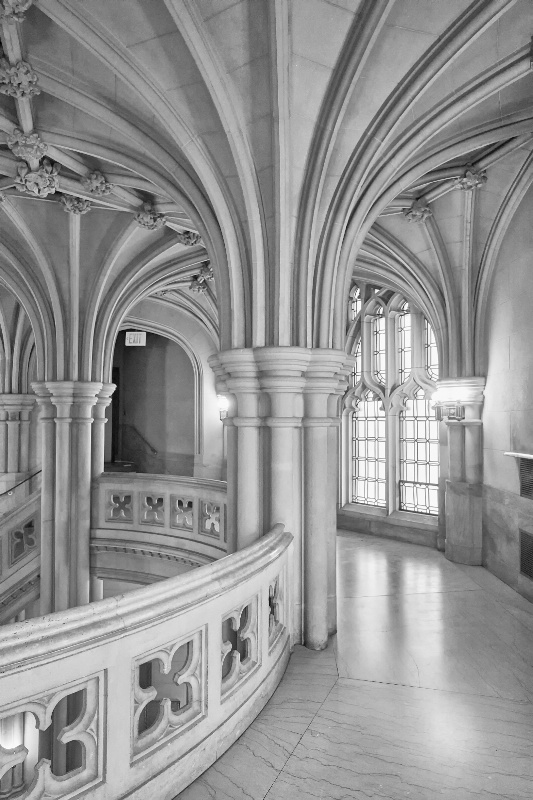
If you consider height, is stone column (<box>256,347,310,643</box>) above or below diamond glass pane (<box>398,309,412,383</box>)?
below

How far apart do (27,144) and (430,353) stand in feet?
24.6

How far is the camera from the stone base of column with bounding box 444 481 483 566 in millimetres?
8039

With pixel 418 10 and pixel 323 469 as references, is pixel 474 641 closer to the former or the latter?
pixel 323 469

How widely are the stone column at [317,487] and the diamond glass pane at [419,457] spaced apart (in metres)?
6.02

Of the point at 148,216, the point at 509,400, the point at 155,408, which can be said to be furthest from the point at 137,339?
the point at 509,400

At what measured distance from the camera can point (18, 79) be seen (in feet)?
15.0

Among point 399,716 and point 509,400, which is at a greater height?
point 509,400

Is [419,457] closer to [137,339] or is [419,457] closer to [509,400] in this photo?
[509,400]

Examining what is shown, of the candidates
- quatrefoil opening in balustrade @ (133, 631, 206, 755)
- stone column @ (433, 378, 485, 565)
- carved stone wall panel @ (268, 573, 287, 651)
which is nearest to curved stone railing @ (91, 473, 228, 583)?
carved stone wall panel @ (268, 573, 287, 651)

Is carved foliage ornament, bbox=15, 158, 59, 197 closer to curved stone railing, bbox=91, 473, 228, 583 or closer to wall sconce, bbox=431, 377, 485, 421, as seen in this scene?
curved stone railing, bbox=91, 473, 228, 583

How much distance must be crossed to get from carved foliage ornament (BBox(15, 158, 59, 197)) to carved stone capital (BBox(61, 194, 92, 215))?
0.86 meters

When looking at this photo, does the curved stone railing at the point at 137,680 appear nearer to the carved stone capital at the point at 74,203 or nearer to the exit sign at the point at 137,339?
the carved stone capital at the point at 74,203

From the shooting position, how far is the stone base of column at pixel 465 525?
8039mm

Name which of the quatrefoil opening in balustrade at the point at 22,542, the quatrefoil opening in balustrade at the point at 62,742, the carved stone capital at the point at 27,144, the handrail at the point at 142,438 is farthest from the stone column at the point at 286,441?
the handrail at the point at 142,438
